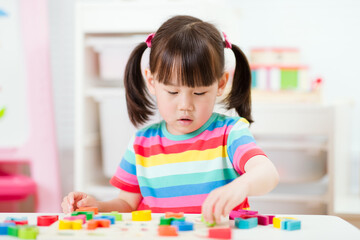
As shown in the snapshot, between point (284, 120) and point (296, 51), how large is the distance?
415 millimetres

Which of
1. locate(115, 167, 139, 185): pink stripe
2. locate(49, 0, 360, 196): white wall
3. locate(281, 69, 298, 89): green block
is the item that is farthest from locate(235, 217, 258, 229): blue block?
locate(49, 0, 360, 196): white wall

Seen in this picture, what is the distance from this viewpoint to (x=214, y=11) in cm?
186

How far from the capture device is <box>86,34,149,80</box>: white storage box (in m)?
1.94

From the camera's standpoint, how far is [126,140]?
1.98 metres

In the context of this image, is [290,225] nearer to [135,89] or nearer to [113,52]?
[135,89]

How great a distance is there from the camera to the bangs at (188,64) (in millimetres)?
882

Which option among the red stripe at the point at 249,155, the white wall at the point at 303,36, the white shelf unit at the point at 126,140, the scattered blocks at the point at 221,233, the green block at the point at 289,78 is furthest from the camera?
the white wall at the point at 303,36

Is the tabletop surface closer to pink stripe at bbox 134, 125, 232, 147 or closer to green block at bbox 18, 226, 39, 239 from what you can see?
green block at bbox 18, 226, 39, 239

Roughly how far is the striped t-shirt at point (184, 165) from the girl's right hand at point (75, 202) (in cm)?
14

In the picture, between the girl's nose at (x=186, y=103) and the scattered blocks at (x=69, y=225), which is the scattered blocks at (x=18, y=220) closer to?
the scattered blocks at (x=69, y=225)

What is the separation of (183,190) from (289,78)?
1244 millimetres

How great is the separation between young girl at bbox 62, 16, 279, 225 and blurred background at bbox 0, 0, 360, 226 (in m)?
0.75

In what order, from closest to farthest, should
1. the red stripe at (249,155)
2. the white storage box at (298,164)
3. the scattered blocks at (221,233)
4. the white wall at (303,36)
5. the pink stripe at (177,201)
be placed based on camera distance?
the scattered blocks at (221,233)
the red stripe at (249,155)
the pink stripe at (177,201)
the white storage box at (298,164)
the white wall at (303,36)

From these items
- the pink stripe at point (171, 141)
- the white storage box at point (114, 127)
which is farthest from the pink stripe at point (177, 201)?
the white storage box at point (114, 127)
